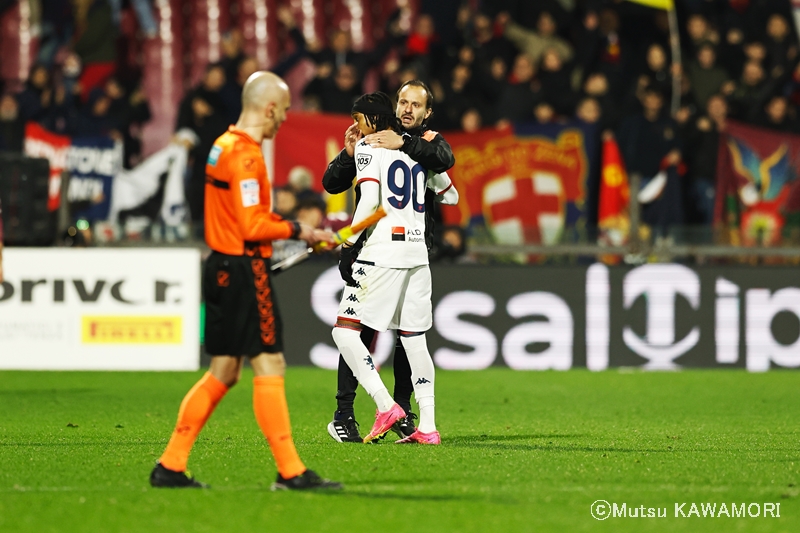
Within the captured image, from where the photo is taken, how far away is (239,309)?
597cm

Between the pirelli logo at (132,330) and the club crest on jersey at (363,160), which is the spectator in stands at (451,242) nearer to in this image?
the pirelli logo at (132,330)

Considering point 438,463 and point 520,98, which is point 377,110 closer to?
point 438,463

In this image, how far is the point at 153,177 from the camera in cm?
1577

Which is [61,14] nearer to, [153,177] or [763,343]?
[153,177]

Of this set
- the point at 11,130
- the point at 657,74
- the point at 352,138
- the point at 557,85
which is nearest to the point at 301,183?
the point at 557,85

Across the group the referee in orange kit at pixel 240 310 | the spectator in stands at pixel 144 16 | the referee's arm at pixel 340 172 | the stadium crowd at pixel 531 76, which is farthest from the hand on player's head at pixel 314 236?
the spectator in stands at pixel 144 16

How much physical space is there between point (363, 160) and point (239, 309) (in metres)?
2.21

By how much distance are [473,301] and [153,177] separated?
4243 millimetres

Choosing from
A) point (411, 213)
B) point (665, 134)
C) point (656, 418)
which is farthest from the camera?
point (665, 134)

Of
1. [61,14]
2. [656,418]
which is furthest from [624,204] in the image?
[61,14]

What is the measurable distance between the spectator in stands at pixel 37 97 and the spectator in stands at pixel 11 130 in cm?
35

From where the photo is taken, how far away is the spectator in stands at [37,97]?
16.9 metres

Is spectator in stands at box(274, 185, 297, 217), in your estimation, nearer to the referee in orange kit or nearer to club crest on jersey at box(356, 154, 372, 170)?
club crest on jersey at box(356, 154, 372, 170)

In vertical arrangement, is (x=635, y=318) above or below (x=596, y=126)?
below
